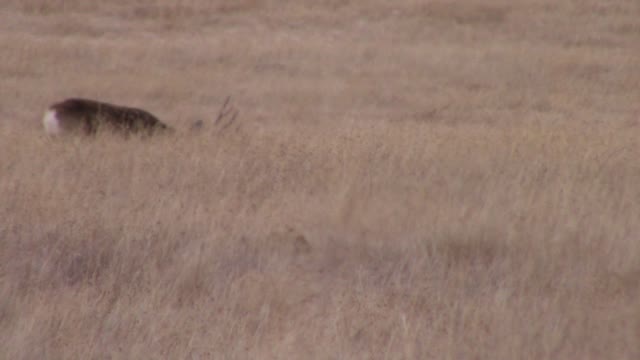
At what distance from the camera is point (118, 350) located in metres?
4.30

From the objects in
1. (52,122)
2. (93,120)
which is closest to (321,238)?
(93,120)

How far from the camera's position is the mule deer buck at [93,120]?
10.1 m

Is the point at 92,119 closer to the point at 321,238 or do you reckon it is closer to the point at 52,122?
the point at 52,122

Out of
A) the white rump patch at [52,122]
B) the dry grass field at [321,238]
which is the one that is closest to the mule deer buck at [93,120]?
the white rump patch at [52,122]

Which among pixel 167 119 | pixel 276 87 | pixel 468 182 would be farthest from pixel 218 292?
pixel 276 87

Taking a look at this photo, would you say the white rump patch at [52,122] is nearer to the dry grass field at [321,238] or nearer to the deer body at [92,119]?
the deer body at [92,119]

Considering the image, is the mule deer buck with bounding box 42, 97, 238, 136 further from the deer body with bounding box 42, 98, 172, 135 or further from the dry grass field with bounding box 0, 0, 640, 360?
the dry grass field with bounding box 0, 0, 640, 360

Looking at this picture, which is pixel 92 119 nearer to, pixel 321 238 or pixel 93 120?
pixel 93 120

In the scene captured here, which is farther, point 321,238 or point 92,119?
point 92,119

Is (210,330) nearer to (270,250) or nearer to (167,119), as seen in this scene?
(270,250)

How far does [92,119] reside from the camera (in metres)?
10.3

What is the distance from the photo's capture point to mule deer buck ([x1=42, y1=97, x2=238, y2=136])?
1013 centimetres

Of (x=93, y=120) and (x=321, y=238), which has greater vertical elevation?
(x=321, y=238)

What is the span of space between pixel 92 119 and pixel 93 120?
30 millimetres
